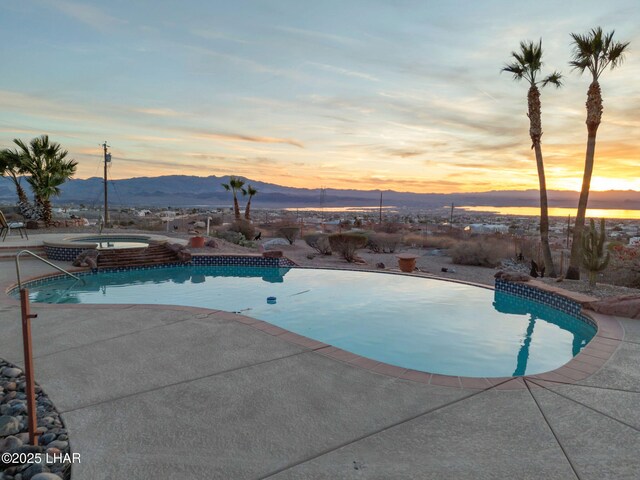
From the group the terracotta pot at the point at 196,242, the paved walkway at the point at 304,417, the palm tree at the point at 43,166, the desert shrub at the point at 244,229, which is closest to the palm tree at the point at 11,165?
the palm tree at the point at 43,166

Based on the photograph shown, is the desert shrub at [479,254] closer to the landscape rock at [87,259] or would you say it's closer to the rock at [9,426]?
the landscape rock at [87,259]

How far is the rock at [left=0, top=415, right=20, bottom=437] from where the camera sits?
2985 millimetres

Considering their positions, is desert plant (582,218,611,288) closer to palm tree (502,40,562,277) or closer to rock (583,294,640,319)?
rock (583,294,640,319)

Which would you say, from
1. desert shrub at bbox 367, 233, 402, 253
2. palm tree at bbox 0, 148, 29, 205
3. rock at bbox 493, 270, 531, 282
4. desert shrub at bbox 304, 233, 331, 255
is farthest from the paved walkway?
palm tree at bbox 0, 148, 29, 205

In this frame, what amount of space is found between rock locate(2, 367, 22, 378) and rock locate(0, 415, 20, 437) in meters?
1.17

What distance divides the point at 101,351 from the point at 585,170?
15.3m

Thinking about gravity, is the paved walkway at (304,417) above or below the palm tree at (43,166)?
below

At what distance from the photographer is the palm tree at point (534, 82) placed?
14.6 m

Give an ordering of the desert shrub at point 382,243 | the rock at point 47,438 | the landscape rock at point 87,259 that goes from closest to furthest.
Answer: the rock at point 47,438, the landscape rock at point 87,259, the desert shrub at point 382,243

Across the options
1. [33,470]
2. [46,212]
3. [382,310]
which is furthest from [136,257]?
[46,212]

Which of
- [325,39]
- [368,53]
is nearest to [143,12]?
[325,39]

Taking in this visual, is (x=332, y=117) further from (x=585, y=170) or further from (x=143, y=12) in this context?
(x=585, y=170)

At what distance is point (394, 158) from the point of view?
1481 inches

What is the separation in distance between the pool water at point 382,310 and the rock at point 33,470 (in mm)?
4608
